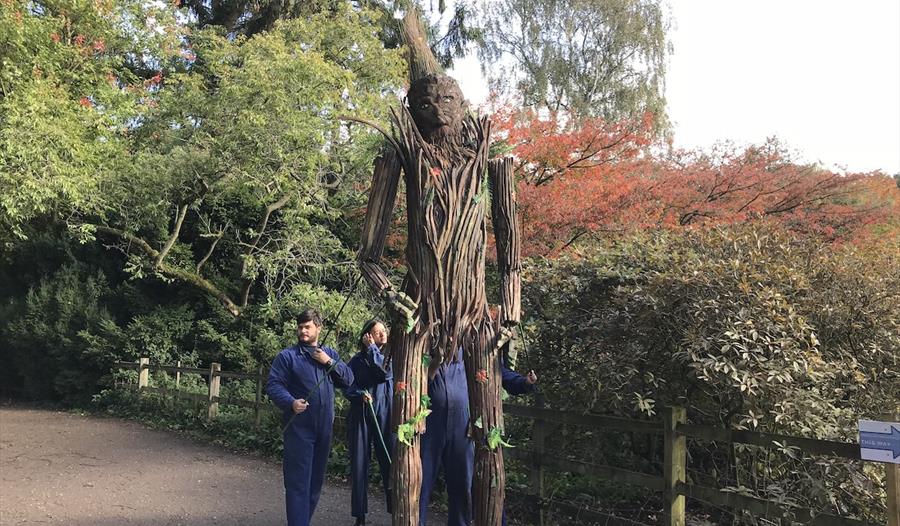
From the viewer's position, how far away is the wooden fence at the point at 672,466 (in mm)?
3527

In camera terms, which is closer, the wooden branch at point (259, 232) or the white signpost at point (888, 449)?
the white signpost at point (888, 449)

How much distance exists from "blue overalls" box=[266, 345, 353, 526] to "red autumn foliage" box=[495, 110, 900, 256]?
17.6 feet

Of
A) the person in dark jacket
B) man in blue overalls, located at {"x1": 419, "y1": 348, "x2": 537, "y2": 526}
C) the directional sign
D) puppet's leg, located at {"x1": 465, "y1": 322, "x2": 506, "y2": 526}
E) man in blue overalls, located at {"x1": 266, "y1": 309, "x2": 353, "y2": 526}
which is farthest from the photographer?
the person in dark jacket

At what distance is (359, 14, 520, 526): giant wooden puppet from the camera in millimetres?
3184

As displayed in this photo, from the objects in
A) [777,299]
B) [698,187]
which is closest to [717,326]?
[777,299]

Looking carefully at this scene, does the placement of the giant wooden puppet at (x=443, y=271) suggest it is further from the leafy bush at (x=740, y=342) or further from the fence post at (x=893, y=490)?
the fence post at (x=893, y=490)

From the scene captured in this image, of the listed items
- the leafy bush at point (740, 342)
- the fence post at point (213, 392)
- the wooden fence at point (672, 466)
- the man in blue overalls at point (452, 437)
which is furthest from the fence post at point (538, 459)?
the fence post at point (213, 392)

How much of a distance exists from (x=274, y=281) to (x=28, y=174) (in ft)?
13.1

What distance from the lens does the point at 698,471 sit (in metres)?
4.86

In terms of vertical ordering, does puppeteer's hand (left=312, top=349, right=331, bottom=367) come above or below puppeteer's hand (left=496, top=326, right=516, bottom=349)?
below

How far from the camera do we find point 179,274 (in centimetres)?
1272

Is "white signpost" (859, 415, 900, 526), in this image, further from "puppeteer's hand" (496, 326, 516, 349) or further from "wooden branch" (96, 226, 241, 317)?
"wooden branch" (96, 226, 241, 317)

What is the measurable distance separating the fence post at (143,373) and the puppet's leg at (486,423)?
34.8 ft

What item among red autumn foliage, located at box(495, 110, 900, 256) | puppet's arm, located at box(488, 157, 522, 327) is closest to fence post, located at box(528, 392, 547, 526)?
puppet's arm, located at box(488, 157, 522, 327)
